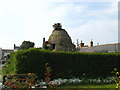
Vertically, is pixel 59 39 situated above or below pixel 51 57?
above

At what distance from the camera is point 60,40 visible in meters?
27.5

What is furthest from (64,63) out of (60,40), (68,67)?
(60,40)

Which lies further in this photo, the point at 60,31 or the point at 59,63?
the point at 60,31

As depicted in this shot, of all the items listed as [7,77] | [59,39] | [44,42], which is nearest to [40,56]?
[7,77]

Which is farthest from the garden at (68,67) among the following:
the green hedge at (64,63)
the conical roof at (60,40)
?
the conical roof at (60,40)

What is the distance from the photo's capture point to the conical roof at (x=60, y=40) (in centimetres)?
2744

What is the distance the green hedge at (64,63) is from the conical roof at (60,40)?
12020 millimetres

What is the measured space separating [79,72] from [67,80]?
1.73 meters

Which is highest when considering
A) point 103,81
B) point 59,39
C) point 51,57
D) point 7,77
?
point 59,39

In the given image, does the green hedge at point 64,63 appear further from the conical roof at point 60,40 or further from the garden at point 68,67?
the conical roof at point 60,40

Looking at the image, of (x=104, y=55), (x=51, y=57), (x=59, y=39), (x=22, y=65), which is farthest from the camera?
(x=59, y=39)

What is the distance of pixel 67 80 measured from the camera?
1283 cm

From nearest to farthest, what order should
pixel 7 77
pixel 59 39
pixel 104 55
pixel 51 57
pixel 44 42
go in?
pixel 7 77 → pixel 51 57 → pixel 104 55 → pixel 59 39 → pixel 44 42

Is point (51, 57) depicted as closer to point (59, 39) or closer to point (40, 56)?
point (40, 56)
